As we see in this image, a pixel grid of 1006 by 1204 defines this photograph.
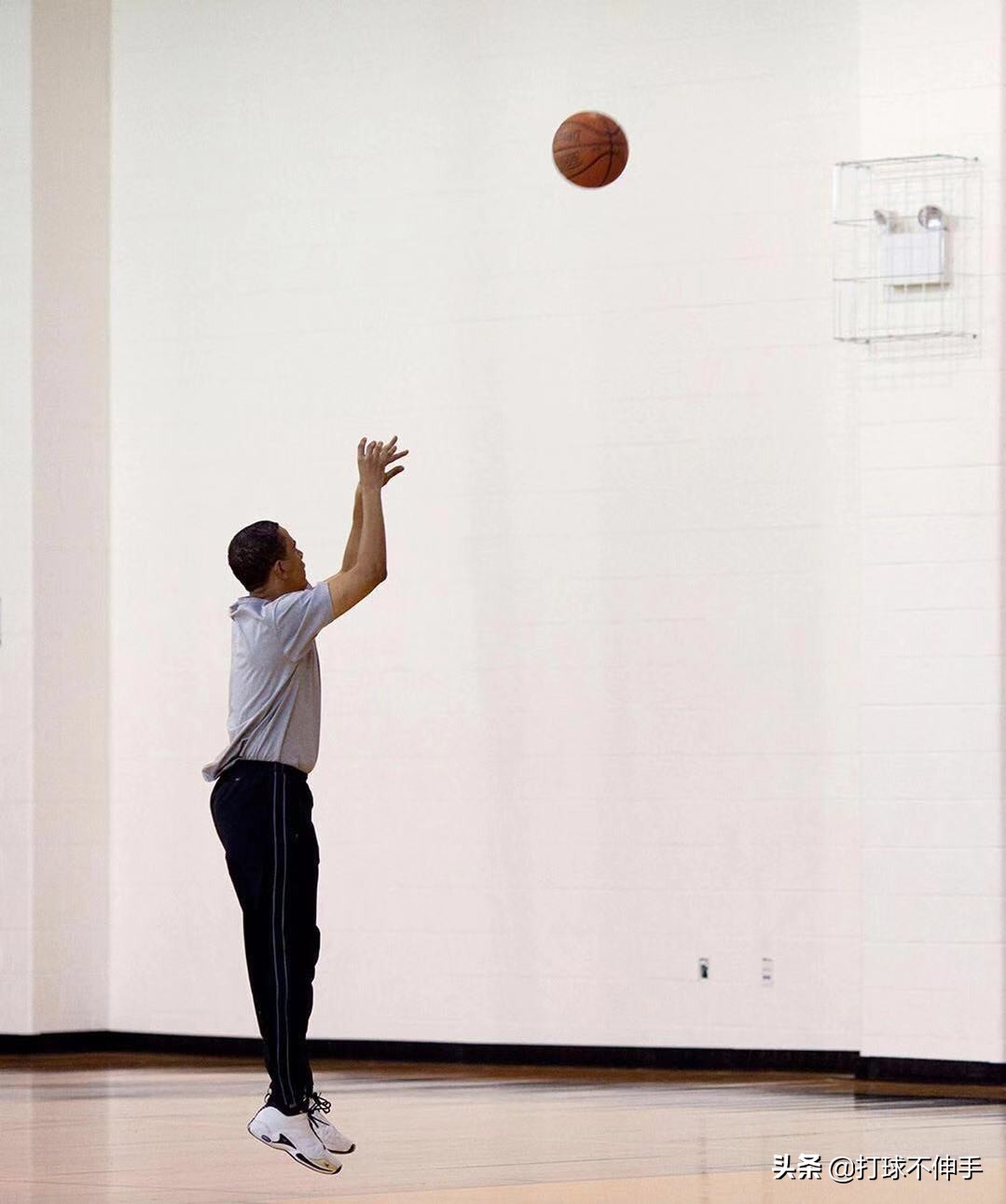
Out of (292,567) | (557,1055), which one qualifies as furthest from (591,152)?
(557,1055)

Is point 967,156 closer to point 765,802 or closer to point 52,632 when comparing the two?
point 765,802

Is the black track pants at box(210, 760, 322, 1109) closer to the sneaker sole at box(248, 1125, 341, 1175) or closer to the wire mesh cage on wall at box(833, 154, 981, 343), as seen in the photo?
the sneaker sole at box(248, 1125, 341, 1175)

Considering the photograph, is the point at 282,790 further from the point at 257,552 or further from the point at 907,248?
the point at 907,248

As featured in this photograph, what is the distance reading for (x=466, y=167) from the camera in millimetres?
7438

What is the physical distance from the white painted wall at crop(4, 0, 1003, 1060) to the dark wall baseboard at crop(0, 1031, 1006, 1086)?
6 centimetres

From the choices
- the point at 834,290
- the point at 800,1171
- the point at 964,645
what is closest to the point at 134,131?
the point at 834,290

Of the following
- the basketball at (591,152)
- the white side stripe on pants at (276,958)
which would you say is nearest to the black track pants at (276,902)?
the white side stripe on pants at (276,958)

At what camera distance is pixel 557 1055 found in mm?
7121

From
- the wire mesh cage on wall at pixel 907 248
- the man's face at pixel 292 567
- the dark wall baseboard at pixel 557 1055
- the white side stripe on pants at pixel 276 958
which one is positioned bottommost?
the dark wall baseboard at pixel 557 1055

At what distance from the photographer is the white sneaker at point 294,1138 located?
4.59m

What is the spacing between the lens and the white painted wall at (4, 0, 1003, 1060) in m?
6.62

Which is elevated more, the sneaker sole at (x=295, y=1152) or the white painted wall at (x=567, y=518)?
the white painted wall at (x=567, y=518)

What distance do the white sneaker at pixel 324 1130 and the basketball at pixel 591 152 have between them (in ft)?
9.63

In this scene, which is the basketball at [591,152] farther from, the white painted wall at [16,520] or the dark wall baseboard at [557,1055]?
the dark wall baseboard at [557,1055]
